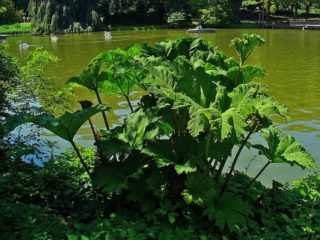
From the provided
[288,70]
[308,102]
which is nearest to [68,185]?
[308,102]

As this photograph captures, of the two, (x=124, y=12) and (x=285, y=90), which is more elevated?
(x=124, y=12)

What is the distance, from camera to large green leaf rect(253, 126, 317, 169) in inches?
150

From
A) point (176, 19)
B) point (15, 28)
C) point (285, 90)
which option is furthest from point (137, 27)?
point (285, 90)

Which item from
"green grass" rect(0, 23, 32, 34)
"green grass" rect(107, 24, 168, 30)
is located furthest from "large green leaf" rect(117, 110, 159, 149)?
"green grass" rect(107, 24, 168, 30)

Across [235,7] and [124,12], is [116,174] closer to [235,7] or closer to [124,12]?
[235,7]

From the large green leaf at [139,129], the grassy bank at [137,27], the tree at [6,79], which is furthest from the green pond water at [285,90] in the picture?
the grassy bank at [137,27]

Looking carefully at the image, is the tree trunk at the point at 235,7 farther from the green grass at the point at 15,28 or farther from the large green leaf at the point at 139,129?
the large green leaf at the point at 139,129

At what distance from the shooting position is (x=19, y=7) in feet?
196

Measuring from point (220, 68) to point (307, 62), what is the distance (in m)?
Answer: 17.8

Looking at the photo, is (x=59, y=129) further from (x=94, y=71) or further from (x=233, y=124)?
(x=233, y=124)

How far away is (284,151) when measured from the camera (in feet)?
13.2

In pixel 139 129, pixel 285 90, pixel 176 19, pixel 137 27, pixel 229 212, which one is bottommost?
pixel 285 90

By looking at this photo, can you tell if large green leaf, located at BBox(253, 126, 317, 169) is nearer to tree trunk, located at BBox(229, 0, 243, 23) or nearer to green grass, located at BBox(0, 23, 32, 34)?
green grass, located at BBox(0, 23, 32, 34)

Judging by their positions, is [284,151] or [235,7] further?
[235,7]
